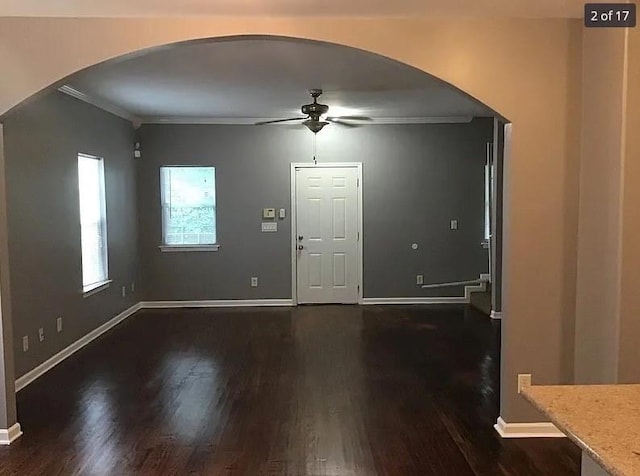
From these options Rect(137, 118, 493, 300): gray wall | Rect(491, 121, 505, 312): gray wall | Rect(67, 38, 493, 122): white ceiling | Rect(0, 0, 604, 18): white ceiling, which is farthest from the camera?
Rect(137, 118, 493, 300): gray wall

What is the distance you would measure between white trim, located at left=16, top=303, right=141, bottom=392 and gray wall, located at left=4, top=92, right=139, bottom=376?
55 millimetres

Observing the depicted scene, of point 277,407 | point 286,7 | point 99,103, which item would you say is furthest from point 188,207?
point 286,7

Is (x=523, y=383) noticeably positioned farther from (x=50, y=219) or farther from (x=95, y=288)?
(x=95, y=288)

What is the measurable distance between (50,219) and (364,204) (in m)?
4.22

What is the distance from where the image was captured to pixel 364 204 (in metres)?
8.26

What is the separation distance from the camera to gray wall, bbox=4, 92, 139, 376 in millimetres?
4711

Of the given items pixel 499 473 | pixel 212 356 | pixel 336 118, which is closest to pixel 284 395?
pixel 212 356

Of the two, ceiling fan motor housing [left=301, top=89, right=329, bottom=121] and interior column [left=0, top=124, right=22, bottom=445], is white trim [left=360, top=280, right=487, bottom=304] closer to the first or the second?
ceiling fan motor housing [left=301, top=89, right=329, bottom=121]

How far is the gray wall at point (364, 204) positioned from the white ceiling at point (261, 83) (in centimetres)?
37

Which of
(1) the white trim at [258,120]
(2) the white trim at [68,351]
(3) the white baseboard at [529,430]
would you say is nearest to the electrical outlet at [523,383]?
(3) the white baseboard at [529,430]

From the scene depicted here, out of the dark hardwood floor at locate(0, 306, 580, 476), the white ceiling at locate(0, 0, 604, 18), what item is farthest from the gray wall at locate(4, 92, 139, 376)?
the white ceiling at locate(0, 0, 604, 18)

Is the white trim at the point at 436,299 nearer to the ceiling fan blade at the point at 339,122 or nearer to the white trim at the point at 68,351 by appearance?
the ceiling fan blade at the point at 339,122

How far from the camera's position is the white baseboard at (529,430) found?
366 cm

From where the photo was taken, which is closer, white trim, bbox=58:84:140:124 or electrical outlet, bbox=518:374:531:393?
electrical outlet, bbox=518:374:531:393
